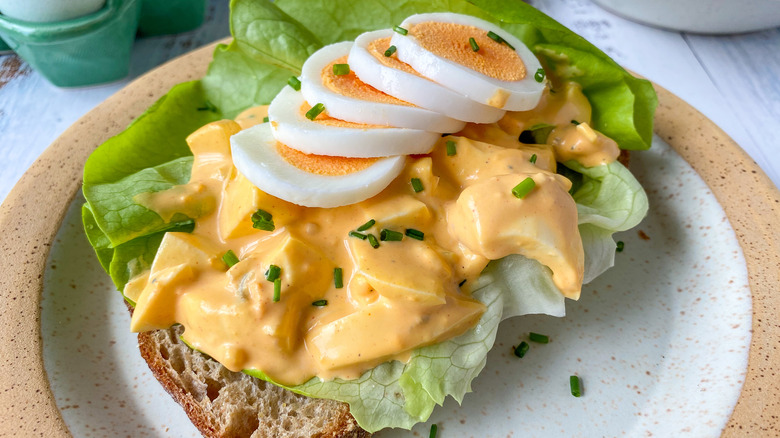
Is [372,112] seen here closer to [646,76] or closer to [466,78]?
[466,78]

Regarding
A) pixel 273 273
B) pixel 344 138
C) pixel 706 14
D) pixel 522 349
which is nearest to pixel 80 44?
pixel 344 138

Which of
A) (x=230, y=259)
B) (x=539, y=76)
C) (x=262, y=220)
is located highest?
(x=539, y=76)

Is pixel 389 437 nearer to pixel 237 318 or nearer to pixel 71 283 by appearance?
pixel 237 318

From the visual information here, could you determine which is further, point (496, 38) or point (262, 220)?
→ point (496, 38)

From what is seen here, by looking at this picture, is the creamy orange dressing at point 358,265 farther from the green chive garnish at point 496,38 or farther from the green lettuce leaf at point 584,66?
the green lettuce leaf at point 584,66

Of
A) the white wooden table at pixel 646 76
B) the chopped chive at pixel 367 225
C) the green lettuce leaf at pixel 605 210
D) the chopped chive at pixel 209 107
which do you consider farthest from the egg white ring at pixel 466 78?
the white wooden table at pixel 646 76

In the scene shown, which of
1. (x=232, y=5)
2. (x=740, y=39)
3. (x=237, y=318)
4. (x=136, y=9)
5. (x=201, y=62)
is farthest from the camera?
(x=740, y=39)

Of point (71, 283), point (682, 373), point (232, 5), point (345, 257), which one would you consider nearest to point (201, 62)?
point (232, 5)
